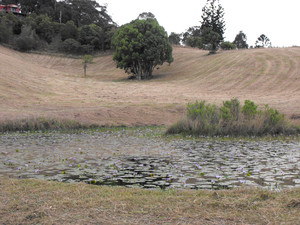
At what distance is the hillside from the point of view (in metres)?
24.6

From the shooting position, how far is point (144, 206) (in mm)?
5395

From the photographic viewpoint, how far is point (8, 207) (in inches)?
214

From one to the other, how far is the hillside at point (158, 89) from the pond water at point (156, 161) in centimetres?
846

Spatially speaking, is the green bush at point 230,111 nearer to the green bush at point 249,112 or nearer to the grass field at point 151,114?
the green bush at point 249,112

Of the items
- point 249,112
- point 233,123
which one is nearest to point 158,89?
point 249,112

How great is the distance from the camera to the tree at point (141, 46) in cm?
5622

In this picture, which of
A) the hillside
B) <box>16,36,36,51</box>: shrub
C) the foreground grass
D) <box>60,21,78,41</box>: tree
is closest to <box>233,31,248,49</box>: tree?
the hillside

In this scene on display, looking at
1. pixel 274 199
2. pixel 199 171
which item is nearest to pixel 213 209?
pixel 274 199

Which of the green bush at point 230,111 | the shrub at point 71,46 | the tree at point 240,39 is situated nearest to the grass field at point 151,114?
the green bush at point 230,111

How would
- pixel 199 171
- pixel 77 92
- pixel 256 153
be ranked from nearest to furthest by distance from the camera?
pixel 199 171
pixel 256 153
pixel 77 92

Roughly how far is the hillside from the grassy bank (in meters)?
5.13

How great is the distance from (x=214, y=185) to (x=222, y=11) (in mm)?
72514

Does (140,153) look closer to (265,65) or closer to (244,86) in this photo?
(244,86)

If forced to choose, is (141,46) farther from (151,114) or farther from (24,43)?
(24,43)
